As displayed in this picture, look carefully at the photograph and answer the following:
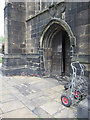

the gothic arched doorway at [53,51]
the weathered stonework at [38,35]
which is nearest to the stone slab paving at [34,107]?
the weathered stonework at [38,35]

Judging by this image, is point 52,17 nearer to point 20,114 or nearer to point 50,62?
point 50,62

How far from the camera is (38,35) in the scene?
6.91 meters

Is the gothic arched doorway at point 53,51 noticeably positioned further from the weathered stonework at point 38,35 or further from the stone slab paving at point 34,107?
the stone slab paving at point 34,107

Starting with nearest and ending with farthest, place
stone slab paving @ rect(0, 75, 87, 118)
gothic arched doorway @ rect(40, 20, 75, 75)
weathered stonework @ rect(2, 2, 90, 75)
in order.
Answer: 1. stone slab paving @ rect(0, 75, 87, 118)
2. weathered stonework @ rect(2, 2, 90, 75)
3. gothic arched doorway @ rect(40, 20, 75, 75)

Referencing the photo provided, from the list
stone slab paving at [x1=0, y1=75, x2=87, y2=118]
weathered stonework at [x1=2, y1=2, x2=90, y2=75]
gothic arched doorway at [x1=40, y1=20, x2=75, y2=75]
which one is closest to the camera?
stone slab paving at [x1=0, y1=75, x2=87, y2=118]

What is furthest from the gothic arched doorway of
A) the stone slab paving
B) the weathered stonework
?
the stone slab paving

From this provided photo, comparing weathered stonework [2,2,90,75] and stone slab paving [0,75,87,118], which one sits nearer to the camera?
stone slab paving [0,75,87,118]

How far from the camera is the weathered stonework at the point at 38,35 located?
4642 millimetres

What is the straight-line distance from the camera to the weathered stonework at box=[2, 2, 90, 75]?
183 inches

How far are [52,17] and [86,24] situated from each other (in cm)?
235

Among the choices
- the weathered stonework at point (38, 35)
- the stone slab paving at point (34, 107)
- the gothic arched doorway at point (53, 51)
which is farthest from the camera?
the gothic arched doorway at point (53, 51)

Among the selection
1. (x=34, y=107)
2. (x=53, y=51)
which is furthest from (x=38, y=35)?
(x=34, y=107)

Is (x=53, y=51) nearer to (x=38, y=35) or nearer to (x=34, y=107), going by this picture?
(x=38, y=35)

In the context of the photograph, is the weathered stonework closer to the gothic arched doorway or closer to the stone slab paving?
the gothic arched doorway
